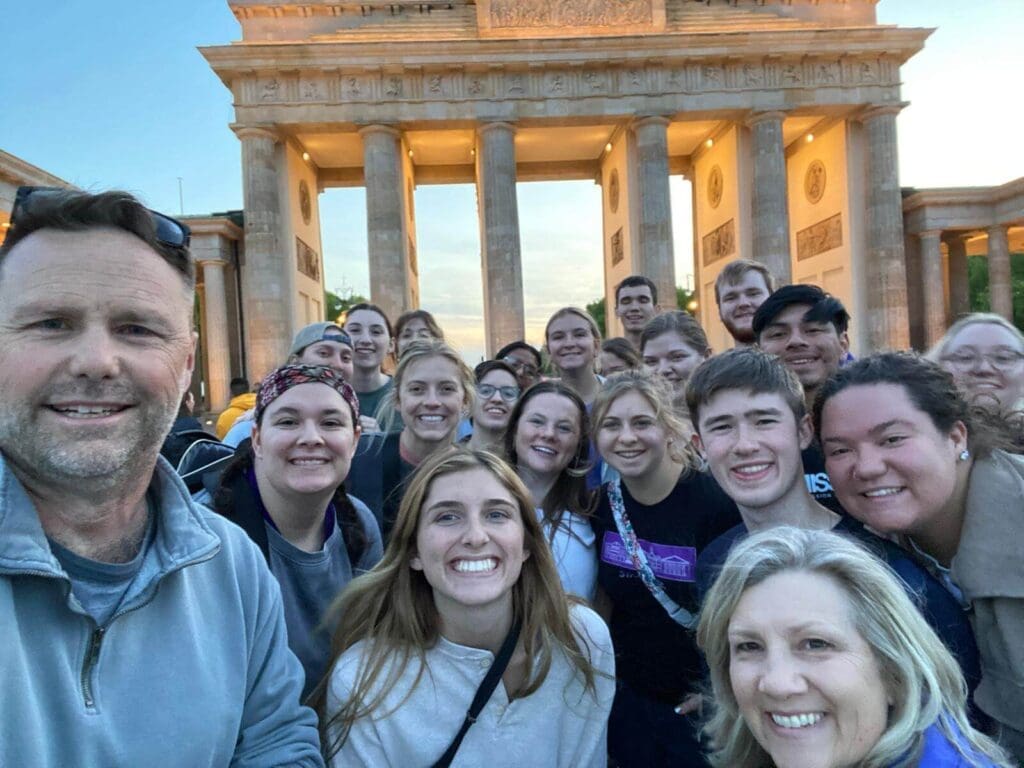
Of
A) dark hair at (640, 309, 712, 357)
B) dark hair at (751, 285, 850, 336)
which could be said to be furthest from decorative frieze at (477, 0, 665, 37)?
dark hair at (751, 285, 850, 336)

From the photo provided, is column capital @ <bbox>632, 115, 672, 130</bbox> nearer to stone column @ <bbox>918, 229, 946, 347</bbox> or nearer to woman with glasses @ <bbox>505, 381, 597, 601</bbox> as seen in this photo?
stone column @ <bbox>918, 229, 946, 347</bbox>

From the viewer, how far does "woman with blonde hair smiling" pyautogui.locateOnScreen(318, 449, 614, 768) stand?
2.52 m

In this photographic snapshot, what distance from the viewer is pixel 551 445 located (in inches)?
167

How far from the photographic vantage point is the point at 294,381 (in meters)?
3.28

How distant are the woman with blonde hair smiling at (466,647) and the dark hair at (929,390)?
145 cm

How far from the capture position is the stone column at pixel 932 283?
2758 cm

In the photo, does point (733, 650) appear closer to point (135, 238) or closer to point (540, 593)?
point (540, 593)

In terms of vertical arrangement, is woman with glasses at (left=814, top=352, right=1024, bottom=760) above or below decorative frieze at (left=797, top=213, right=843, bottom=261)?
below

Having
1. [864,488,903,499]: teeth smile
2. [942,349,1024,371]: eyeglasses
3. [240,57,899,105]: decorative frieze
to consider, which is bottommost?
[864,488,903,499]: teeth smile

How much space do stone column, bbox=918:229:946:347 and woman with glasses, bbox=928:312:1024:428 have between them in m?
27.1

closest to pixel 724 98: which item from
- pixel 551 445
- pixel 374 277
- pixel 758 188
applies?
pixel 758 188

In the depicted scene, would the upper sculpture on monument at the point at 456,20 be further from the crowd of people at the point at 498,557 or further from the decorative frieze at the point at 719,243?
the crowd of people at the point at 498,557

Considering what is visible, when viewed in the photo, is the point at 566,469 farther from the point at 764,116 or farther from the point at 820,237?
the point at 820,237

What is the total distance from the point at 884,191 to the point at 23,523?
29.7 meters
